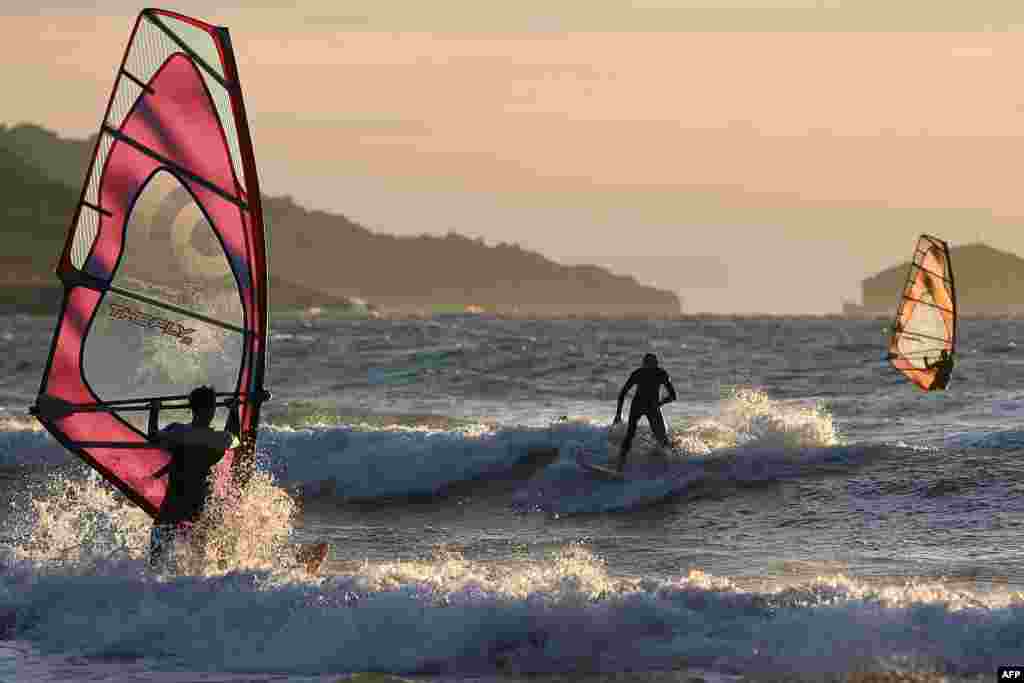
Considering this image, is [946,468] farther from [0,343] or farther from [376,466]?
[0,343]

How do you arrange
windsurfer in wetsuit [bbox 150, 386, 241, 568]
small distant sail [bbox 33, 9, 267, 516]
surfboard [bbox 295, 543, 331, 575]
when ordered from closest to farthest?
windsurfer in wetsuit [bbox 150, 386, 241, 568]
small distant sail [bbox 33, 9, 267, 516]
surfboard [bbox 295, 543, 331, 575]

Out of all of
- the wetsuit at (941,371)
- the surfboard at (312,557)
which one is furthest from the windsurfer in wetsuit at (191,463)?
the wetsuit at (941,371)

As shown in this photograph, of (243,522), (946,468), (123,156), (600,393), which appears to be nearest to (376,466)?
(946,468)

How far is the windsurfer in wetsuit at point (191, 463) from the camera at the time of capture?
8.33 meters

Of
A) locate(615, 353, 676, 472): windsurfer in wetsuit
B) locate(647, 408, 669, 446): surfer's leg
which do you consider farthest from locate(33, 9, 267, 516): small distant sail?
locate(647, 408, 669, 446): surfer's leg

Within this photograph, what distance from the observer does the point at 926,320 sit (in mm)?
26719

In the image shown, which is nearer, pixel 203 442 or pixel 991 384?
pixel 203 442

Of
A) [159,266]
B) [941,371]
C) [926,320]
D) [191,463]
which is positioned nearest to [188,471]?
[191,463]

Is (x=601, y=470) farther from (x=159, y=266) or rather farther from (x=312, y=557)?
(x=159, y=266)

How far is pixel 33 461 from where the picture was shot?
1845 centimetres

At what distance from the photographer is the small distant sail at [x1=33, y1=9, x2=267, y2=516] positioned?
875cm

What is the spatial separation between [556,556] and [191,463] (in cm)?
445

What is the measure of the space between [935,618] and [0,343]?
49808mm

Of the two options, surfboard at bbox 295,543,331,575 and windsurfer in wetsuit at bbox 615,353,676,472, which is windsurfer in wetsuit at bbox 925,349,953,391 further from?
surfboard at bbox 295,543,331,575
